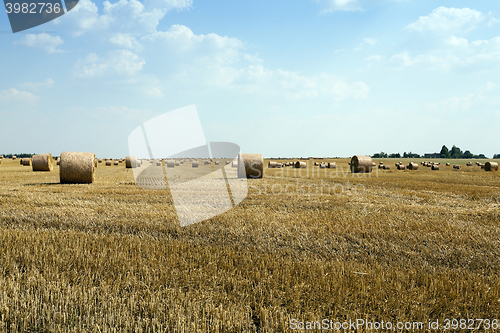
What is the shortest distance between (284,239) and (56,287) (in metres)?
4.29

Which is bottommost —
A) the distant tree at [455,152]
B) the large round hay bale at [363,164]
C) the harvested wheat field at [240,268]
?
the harvested wheat field at [240,268]

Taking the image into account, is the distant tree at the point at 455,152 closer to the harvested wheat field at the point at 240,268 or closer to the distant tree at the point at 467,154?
the distant tree at the point at 467,154

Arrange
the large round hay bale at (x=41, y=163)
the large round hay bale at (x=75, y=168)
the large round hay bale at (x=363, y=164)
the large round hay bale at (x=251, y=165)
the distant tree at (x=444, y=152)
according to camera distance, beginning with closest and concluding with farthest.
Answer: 1. the large round hay bale at (x=75, y=168)
2. the large round hay bale at (x=251, y=165)
3. the large round hay bale at (x=41, y=163)
4. the large round hay bale at (x=363, y=164)
5. the distant tree at (x=444, y=152)

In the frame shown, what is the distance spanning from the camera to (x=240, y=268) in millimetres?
5016

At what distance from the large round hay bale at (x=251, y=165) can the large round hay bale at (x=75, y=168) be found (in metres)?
9.38

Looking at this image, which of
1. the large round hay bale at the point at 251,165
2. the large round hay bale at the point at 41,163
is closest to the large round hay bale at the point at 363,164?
the large round hay bale at the point at 251,165

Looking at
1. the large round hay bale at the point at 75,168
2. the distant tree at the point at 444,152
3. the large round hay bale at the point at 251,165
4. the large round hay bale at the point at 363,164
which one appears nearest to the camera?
the large round hay bale at the point at 75,168

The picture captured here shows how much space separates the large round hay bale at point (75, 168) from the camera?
55.8 ft

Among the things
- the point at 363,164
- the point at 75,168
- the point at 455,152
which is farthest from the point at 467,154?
the point at 75,168

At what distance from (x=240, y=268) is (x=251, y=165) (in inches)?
659

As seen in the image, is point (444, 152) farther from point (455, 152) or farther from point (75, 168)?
point (75, 168)

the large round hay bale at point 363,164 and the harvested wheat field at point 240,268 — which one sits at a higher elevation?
the large round hay bale at point 363,164

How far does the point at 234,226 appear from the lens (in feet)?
25.0

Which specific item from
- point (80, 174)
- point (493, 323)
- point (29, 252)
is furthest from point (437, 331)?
point (80, 174)
